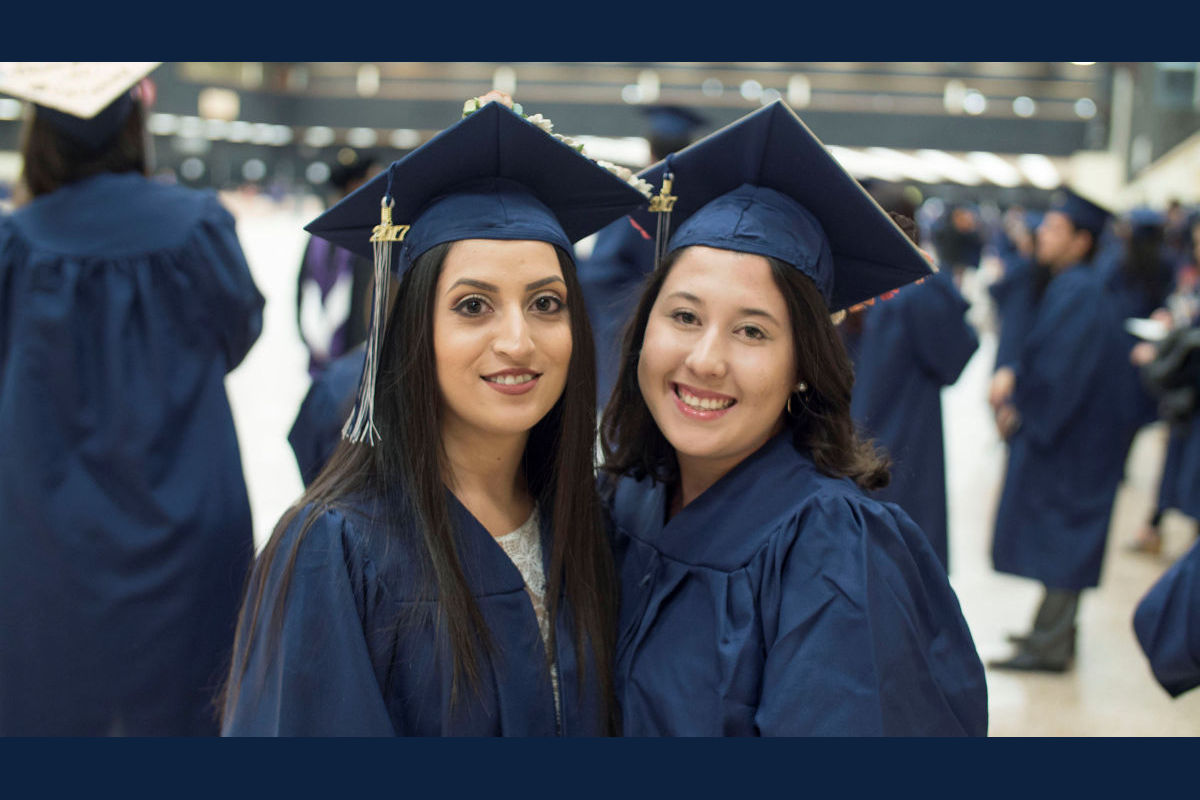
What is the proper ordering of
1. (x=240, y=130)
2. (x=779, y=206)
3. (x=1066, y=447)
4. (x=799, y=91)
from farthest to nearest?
(x=240, y=130) < (x=799, y=91) < (x=1066, y=447) < (x=779, y=206)

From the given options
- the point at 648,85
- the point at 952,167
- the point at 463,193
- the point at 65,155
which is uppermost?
the point at 648,85

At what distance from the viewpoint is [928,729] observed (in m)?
1.52

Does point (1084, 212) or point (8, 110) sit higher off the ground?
point (8, 110)

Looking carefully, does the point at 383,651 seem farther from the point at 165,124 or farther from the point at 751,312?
the point at 165,124

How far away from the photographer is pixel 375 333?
5.16 feet

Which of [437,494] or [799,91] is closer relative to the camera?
[437,494]

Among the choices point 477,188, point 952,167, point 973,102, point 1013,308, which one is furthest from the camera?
point 952,167

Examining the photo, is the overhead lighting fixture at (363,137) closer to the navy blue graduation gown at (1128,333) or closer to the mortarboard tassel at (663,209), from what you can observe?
the navy blue graduation gown at (1128,333)

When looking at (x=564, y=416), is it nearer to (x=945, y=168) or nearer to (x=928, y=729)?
(x=928, y=729)

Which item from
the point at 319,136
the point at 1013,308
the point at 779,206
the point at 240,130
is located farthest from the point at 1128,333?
the point at 240,130

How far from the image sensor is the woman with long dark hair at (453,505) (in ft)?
4.67

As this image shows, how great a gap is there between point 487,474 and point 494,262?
1.24ft

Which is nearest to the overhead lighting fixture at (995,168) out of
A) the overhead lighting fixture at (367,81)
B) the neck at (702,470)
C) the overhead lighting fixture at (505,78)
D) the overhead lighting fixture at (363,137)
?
the overhead lighting fixture at (505,78)

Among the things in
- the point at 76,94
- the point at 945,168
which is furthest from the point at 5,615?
the point at 945,168
